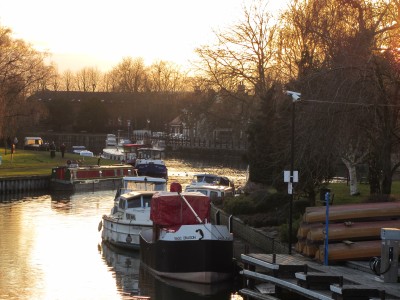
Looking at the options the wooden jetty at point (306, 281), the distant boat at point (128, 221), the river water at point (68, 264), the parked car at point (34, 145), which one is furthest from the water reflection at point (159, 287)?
the parked car at point (34, 145)

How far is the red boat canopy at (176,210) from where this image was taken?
33406 mm

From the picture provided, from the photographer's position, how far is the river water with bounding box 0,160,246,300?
30.9 m

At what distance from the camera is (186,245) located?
102 ft

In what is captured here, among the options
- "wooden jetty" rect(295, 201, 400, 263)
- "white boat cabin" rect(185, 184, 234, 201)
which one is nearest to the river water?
"wooden jetty" rect(295, 201, 400, 263)

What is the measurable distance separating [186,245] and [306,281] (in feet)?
25.1

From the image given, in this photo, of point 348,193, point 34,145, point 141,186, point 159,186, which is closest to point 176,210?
point 159,186

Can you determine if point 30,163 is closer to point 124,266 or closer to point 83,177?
point 83,177

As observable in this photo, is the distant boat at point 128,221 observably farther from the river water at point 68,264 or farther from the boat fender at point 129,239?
the river water at point 68,264

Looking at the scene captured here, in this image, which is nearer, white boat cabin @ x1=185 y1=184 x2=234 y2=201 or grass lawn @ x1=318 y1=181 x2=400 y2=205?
grass lawn @ x1=318 y1=181 x2=400 y2=205

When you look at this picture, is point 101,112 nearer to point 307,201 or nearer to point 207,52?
point 207,52

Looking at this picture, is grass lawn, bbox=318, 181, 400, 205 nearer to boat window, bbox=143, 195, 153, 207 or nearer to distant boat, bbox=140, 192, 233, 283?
boat window, bbox=143, 195, 153, 207

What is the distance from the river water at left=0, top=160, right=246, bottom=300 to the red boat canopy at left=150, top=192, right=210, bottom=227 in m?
2.50

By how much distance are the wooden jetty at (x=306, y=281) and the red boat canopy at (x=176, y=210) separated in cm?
424

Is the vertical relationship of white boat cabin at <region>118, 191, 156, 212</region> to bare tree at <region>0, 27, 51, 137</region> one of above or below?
below
